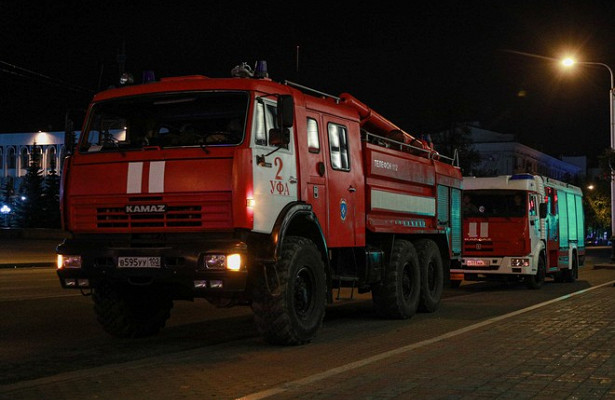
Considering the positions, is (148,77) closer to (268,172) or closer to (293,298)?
(268,172)

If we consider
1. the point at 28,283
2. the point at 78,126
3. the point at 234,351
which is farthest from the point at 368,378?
the point at 28,283

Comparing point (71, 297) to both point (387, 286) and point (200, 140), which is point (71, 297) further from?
point (200, 140)

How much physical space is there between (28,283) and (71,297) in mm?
5451

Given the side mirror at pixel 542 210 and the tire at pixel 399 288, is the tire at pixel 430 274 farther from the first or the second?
the side mirror at pixel 542 210

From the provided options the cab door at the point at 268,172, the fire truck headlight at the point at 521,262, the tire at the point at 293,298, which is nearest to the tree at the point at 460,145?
the fire truck headlight at the point at 521,262

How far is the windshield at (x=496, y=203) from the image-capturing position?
2311 centimetres

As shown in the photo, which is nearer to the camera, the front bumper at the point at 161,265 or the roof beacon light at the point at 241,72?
the front bumper at the point at 161,265

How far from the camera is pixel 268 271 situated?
1029 centimetres

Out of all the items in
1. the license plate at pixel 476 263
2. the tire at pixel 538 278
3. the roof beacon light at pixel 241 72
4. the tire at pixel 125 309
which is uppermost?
the roof beacon light at pixel 241 72

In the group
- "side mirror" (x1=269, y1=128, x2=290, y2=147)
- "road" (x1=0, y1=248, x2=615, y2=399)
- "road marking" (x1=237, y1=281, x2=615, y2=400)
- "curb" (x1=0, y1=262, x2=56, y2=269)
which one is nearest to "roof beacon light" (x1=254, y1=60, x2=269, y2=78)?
"side mirror" (x1=269, y1=128, x2=290, y2=147)

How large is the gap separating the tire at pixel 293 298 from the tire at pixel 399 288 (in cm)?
283

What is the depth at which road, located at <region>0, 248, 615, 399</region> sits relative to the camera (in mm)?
8258

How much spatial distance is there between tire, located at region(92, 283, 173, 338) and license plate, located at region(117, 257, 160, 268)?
92cm

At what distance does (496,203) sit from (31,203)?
2038 inches
